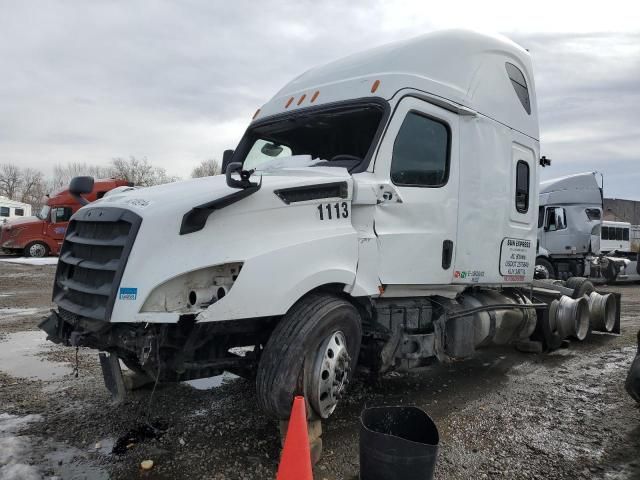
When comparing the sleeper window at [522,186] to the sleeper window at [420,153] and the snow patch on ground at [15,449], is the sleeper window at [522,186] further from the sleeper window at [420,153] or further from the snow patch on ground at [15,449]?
the snow patch on ground at [15,449]

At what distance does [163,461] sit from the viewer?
3.54 m

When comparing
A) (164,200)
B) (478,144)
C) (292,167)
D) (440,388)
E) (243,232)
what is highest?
(478,144)

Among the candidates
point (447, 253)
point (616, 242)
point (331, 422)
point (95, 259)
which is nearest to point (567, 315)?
point (447, 253)

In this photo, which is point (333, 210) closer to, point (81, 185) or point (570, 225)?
point (81, 185)

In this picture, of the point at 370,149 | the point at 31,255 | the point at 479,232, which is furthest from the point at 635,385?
the point at 31,255

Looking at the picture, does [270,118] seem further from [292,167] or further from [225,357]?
[225,357]

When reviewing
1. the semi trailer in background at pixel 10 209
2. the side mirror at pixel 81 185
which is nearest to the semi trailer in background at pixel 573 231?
the side mirror at pixel 81 185

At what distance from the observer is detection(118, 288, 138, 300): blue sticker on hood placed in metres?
3.01

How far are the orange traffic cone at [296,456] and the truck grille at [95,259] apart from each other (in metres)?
1.32

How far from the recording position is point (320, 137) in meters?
4.70

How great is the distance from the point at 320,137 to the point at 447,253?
161cm

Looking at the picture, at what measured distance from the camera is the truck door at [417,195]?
409cm

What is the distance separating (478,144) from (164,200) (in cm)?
325

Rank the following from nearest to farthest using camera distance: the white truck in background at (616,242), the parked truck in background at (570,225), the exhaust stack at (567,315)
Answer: the exhaust stack at (567,315) < the parked truck in background at (570,225) < the white truck in background at (616,242)
